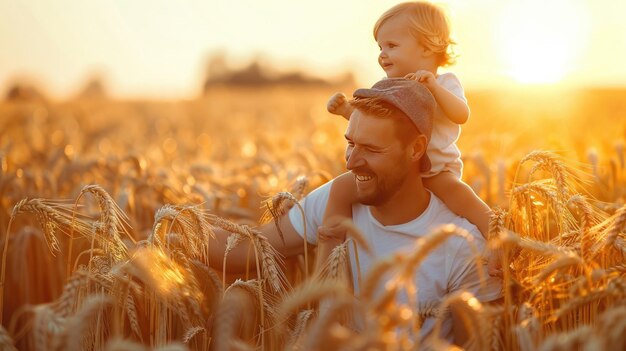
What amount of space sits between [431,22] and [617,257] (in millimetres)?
1345

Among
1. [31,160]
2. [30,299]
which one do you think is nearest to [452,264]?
[30,299]

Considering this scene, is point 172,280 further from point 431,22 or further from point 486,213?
point 431,22

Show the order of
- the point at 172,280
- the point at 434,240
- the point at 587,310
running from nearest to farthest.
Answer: the point at 434,240, the point at 172,280, the point at 587,310

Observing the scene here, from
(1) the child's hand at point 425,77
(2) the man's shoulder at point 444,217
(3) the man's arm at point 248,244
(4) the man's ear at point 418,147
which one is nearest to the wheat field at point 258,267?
(3) the man's arm at point 248,244

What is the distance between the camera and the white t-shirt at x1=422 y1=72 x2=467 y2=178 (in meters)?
3.51

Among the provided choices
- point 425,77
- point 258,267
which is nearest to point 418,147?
point 425,77

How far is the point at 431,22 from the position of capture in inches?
138

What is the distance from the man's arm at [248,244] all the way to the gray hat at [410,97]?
2.72ft

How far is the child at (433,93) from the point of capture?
11.2 feet

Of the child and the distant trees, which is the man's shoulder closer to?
the child

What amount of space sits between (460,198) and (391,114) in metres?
0.54

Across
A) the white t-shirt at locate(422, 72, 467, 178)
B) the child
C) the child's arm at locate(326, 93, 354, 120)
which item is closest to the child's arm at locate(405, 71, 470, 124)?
the child

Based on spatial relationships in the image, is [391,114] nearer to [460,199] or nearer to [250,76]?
[460,199]

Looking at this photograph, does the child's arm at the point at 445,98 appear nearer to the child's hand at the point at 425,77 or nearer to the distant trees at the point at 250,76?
the child's hand at the point at 425,77
